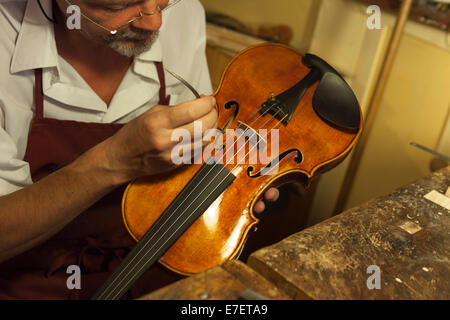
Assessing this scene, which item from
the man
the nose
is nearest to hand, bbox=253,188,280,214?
the man

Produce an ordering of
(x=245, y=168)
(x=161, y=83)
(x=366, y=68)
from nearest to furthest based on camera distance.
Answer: (x=245, y=168), (x=161, y=83), (x=366, y=68)

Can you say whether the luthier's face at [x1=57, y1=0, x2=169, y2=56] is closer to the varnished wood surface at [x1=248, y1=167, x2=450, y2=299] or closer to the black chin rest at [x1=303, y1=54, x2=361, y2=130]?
the black chin rest at [x1=303, y1=54, x2=361, y2=130]

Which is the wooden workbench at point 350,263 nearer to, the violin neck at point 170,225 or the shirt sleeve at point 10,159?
the violin neck at point 170,225

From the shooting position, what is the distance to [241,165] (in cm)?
95

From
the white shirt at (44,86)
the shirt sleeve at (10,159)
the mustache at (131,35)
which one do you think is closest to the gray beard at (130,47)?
the mustache at (131,35)

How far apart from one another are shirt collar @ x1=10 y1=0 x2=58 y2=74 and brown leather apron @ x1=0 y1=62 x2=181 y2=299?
0.13ft

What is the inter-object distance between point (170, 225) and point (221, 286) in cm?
23

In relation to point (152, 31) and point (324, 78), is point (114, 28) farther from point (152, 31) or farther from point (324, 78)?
point (324, 78)

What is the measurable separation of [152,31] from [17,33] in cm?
35

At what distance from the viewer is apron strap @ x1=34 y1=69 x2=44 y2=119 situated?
1106 millimetres

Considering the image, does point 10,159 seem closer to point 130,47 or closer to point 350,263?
point 130,47

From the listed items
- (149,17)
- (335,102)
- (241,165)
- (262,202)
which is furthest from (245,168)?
(149,17)

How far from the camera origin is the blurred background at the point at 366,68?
65.2 inches

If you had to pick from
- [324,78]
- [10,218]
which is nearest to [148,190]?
[10,218]
